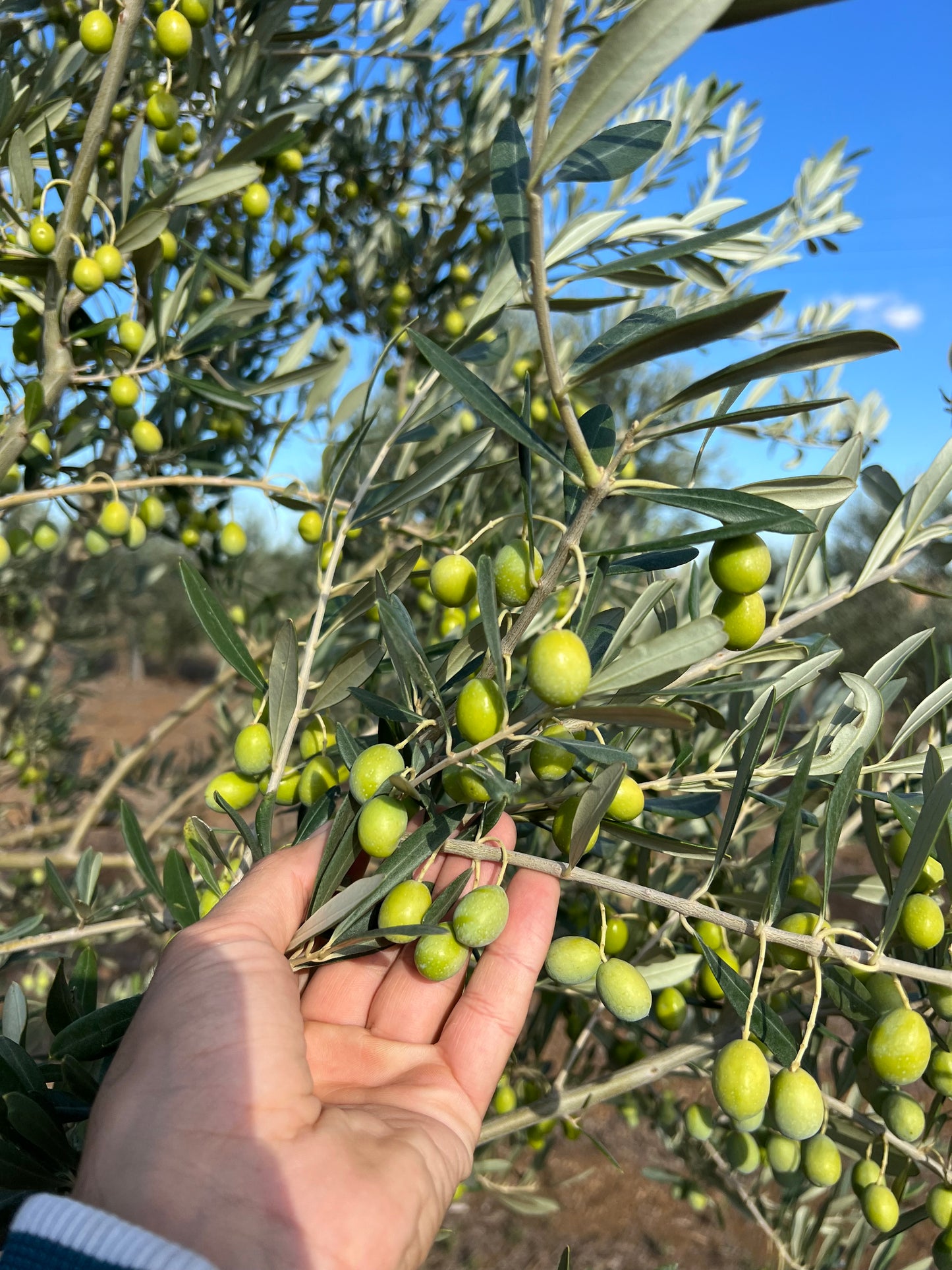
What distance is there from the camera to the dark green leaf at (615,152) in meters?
0.59

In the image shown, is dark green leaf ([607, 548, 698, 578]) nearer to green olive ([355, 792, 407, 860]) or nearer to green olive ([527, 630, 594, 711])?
green olive ([527, 630, 594, 711])

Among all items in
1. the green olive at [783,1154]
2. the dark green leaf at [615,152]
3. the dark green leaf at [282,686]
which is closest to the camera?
the dark green leaf at [615,152]

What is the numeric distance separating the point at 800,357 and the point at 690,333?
101 mm

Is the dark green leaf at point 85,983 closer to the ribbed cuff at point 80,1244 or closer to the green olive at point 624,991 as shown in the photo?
the ribbed cuff at point 80,1244

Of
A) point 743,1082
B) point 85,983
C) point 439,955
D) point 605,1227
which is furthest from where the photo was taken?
point 605,1227

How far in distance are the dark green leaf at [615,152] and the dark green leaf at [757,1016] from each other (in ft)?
2.39

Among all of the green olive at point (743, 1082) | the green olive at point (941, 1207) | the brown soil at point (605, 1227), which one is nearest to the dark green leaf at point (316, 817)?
the green olive at point (743, 1082)

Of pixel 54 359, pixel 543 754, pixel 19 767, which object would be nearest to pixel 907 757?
pixel 543 754

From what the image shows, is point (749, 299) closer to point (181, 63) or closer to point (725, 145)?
point (181, 63)

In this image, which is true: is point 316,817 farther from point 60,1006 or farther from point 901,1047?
point 901,1047

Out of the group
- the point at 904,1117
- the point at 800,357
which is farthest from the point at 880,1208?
the point at 800,357

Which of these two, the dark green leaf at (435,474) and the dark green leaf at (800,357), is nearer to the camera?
the dark green leaf at (800,357)

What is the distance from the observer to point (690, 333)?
562 mm

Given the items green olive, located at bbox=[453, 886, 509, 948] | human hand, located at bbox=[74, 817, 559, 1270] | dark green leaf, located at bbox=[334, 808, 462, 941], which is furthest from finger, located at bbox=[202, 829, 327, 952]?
green olive, located at bbox=[453, 886, 509, 948]
